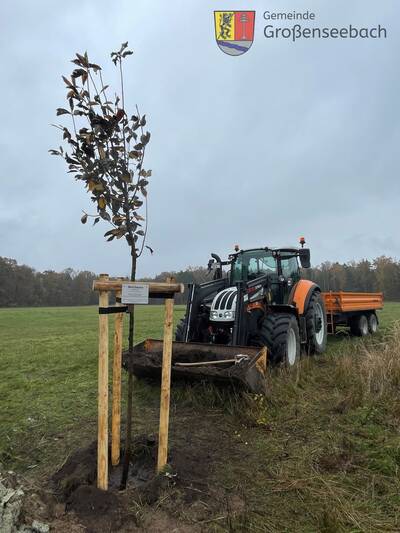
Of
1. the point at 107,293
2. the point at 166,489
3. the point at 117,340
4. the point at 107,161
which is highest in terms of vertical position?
the point at 107,161

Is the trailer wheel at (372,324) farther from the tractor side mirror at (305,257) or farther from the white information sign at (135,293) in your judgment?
the white information sign at (135,293)

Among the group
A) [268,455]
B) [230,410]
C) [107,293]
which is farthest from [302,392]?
[107,293]

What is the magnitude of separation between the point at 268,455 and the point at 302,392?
5.56 ft

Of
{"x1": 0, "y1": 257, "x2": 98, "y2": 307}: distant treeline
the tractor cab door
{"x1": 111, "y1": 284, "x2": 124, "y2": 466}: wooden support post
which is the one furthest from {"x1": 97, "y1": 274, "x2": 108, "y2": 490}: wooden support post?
{"x1": 0, "y1": 257, "x2": 98, "y2": 307}: distant treeline

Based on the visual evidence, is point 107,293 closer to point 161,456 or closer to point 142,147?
point 142,147

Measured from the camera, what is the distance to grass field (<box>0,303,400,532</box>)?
10.1ft

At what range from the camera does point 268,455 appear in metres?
4.02

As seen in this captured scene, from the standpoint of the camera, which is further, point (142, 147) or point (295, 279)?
point (295, 279)

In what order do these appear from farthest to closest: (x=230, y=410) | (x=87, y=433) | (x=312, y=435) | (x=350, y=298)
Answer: (x=350, y=298) < (x=230, y=410) < (x=87, y=433) < (x=312, y=435)

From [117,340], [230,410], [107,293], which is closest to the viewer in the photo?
[107,293]

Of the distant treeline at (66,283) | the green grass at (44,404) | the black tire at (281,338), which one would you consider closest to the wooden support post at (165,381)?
the green grass at (44,404)

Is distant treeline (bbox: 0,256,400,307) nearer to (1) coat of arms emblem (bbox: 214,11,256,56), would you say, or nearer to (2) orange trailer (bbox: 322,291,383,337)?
(2) orange trailer (bbox: 322,291,383,337)

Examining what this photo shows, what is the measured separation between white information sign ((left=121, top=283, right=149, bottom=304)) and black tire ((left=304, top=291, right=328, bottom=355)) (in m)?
5.50

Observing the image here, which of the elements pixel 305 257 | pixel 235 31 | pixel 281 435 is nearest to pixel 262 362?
pixel 281 435
